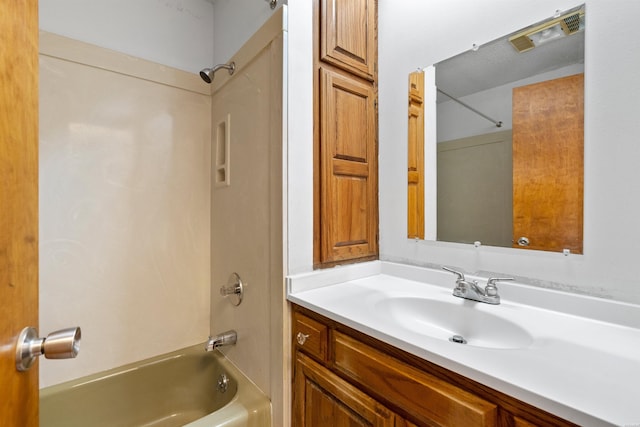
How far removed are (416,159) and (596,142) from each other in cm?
60

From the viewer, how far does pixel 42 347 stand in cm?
48

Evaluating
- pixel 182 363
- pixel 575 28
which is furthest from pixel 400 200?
pixel 182 363

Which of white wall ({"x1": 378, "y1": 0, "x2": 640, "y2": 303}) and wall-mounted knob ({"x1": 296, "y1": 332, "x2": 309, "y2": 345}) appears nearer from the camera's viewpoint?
white wall ({"x1": 378, "y1": 0, "x2": 640, "y2": 303})

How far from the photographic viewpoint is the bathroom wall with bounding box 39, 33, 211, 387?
52.9 inches

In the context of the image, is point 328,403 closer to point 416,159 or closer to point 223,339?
point 223,339

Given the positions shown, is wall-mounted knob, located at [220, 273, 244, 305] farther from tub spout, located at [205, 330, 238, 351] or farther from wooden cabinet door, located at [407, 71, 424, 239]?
wooden cabinet door, located at [407, 71, 424, 239]

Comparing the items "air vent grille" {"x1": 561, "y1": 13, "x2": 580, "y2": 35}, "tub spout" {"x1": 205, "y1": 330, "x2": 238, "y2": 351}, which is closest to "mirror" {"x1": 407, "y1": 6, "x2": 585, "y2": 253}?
"air vent grille" {"x1": 561, "y1": 13, "x2": 580, "y2": 35}

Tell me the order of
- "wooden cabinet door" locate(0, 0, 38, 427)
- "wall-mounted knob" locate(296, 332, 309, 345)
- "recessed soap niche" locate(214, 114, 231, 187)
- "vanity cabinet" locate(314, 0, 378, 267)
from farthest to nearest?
"recessed soap niche" locate(214, 114, 231, 187) → "vanity cabinet" locate(314, 0, 378, 267) → "wall-mounted knob" locate(296, 332, 309, 345) → "wooden cabinet door" locate(0, 0, 38, 427)

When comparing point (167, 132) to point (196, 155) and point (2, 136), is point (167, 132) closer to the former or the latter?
point (196, 155)

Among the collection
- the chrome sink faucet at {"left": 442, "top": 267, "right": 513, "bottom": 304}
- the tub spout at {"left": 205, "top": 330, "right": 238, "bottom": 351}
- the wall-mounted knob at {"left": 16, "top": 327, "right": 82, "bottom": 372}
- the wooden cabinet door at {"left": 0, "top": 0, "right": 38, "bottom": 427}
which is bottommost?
the tub spout at {"left": 205, "top": 330, "right": 238, "bottom": 351}

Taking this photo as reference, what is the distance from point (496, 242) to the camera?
1054 mm

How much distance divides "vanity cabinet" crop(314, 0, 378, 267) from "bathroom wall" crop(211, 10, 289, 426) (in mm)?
175

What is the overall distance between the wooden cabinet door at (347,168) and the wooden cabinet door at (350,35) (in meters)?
0.07

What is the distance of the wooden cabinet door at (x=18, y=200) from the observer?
0.43 metres
